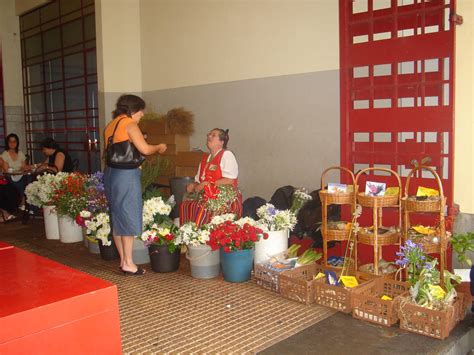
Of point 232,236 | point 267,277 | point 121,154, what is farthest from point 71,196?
point 267,277

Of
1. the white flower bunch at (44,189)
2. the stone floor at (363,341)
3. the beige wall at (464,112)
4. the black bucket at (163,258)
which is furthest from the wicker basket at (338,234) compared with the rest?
the white flower bunch at (44,189)

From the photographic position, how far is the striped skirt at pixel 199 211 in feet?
15.0

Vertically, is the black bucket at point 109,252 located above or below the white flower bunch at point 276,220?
below

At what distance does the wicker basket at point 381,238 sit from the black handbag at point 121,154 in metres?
1.93

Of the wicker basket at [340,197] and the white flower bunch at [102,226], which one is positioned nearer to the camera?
the wicker basket at [340,197]

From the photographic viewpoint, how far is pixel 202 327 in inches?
129

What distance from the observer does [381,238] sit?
3.70m

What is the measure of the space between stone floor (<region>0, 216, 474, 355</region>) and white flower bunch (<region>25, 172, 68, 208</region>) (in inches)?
145

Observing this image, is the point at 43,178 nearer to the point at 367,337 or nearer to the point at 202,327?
the point at 202,327

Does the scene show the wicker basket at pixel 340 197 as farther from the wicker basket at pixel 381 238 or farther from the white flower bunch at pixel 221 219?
the white flower bunch at pixel 221 219

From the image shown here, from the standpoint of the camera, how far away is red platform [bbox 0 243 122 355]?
135cm

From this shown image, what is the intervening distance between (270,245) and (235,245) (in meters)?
0.34

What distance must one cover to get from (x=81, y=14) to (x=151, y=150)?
5.18 m

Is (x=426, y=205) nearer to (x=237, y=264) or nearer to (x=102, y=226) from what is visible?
(x=237, y=264)
